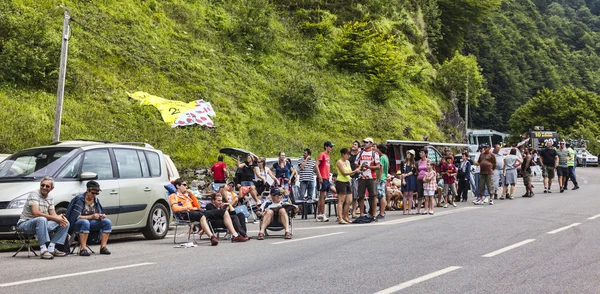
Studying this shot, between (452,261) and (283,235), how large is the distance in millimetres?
5205

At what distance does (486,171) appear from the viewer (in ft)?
72.5

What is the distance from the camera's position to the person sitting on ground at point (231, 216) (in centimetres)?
1353

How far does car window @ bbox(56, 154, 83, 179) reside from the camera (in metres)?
12.7

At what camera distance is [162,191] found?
48.0 feet

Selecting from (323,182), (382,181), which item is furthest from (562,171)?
(323,182)

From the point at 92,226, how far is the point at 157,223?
2764mm

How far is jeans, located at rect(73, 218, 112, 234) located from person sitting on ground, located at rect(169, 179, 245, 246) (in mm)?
1940

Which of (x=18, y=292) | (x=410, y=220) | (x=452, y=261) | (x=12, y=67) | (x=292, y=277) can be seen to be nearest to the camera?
(x=18, y=292)

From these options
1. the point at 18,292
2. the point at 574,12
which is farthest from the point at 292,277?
the point at 574,12

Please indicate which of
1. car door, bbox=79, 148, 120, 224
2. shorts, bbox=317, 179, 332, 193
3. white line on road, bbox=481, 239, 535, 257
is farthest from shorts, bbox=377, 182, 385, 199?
car door, bbox=79, 148, 120, 224

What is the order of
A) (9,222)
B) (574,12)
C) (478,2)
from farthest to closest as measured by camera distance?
1. (574,12)
2. (478,2)
3. (9,222)

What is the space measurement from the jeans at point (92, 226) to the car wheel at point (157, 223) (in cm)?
220

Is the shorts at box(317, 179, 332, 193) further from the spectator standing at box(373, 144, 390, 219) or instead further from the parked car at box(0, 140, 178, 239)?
the parked car at box(0, 140, 178, 239)

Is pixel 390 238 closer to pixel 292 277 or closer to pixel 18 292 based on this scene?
pixel 292 277
